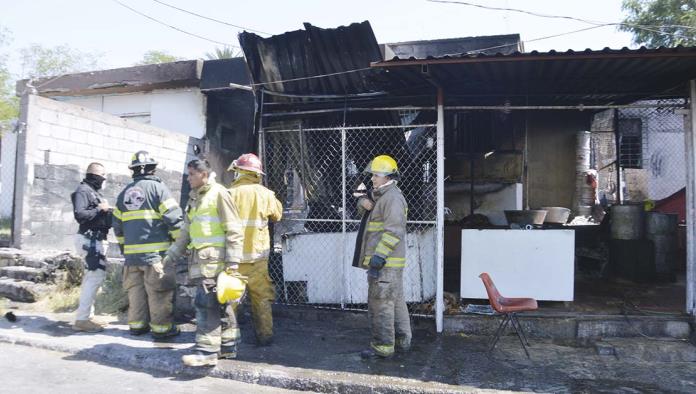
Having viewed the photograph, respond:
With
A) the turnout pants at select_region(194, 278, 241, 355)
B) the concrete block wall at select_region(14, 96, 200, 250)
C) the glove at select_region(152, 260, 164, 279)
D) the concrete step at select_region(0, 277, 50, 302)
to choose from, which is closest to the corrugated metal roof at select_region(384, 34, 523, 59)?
the concrete block wall at select_region(14, 96, 200, 250)

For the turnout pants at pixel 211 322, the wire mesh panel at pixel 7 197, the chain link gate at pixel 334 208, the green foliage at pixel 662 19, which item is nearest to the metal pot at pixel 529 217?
the chain link gate at pixel 334 208

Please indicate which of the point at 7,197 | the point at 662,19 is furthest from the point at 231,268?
the point at 662,19

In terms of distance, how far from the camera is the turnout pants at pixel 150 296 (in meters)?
5.23

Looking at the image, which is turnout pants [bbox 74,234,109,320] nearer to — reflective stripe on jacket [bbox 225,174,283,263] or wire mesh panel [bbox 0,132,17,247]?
reflective stripe on jacket [bbox 225,174,283,263]

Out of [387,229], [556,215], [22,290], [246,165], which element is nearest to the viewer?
[387,229]

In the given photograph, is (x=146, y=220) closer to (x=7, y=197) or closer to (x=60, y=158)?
(x=60, y=158)

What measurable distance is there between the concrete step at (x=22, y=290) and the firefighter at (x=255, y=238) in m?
3.42

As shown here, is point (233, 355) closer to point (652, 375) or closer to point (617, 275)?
point (652, 375)

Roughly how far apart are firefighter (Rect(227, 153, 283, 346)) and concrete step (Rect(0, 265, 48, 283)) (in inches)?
135

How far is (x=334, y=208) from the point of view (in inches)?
269

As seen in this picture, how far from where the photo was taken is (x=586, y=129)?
1020 centimetres

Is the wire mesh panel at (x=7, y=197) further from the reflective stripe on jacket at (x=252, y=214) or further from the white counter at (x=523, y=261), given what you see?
the white counter at (x=523, y=261)

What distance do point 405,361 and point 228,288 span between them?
189 cm

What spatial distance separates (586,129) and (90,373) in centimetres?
999
